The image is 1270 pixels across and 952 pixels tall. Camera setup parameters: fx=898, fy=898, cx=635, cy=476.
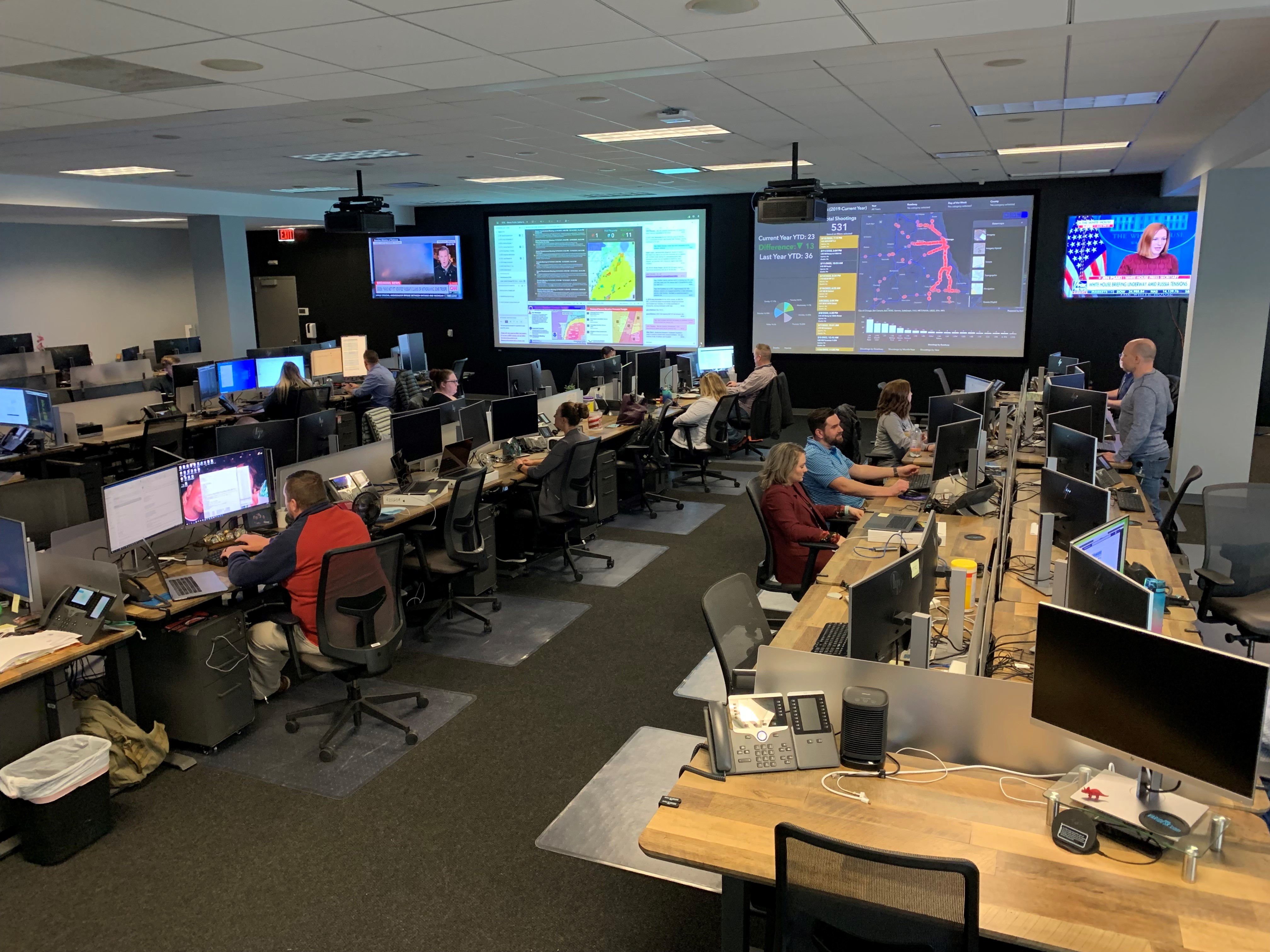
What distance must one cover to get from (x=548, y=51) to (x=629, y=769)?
10.2 ft

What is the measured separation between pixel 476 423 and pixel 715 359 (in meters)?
4.76

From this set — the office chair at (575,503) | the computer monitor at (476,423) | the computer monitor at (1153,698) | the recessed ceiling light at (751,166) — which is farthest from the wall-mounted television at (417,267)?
the computer monitor at (1153,698)

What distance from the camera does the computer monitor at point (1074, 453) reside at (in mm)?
4867

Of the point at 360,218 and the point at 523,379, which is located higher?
the point at 360,218

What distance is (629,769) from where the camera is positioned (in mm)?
3838

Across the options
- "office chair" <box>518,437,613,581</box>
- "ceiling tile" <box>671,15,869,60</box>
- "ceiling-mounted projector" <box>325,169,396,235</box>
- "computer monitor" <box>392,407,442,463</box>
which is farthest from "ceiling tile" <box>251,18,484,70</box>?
"ceiling-mounted projector" <box>325,169,396,235</box>

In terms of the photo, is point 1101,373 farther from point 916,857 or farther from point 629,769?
point 916,857

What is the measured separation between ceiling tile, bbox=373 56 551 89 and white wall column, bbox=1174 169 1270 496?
20.1ft

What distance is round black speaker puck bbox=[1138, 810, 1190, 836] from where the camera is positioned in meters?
2.16

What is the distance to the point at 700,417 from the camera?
8.48 m

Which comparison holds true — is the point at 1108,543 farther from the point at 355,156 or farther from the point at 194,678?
the point at 355,156

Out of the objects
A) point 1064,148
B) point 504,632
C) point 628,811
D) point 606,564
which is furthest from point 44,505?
point 1064,148

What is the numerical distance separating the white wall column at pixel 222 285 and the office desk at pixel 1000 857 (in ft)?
38.0

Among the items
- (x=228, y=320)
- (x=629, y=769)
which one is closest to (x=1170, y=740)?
(x=629, y=769)
